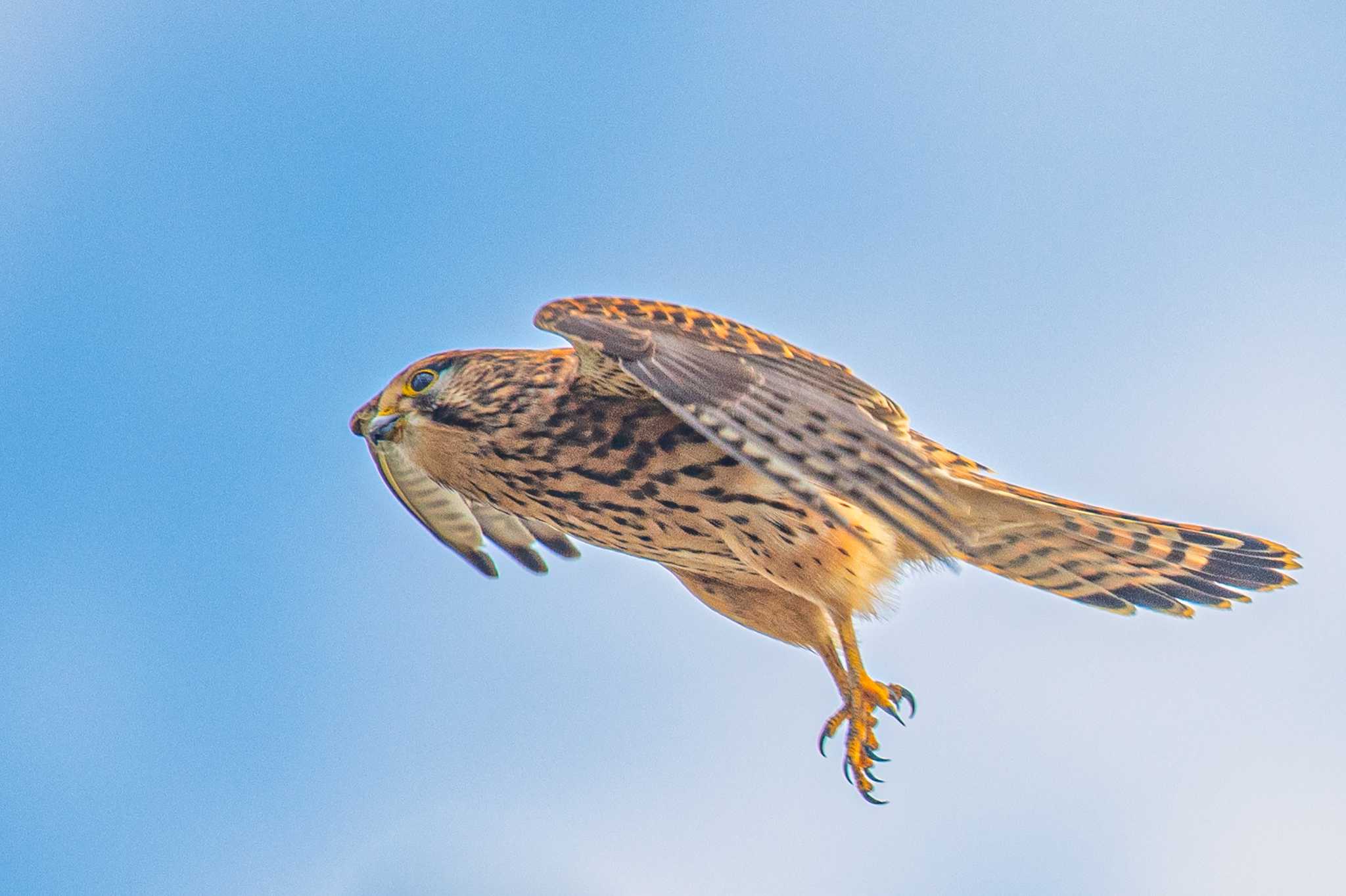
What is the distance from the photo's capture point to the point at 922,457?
4535 mm

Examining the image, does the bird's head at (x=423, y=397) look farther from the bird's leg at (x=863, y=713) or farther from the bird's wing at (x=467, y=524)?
the bird's leg at (x=863, y=713)

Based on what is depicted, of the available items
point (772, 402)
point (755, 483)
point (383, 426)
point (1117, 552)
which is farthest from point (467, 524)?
point (1117, 552)

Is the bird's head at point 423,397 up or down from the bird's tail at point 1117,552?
down

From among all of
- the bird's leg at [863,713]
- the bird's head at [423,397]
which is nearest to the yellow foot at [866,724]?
the bird's leg at [863,713]

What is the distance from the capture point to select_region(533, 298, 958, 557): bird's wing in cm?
409

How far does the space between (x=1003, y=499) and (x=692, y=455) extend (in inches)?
36.8

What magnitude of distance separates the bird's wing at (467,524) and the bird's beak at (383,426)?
25 centimetres

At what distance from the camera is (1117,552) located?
492 centimetres

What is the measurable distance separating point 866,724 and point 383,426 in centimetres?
164

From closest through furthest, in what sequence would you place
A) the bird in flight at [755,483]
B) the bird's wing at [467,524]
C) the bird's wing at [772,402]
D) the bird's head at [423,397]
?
1. the bird's wing at [772,402]
2. the bird in flight at [755,483]
3. the bird's head at [423,397]
4. the bird's wing at [467,524]

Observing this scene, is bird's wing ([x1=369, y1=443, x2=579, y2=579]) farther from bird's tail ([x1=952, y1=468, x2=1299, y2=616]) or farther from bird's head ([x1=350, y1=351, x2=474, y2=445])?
bird's tail ([x1=952, y1=468, x2=1299, y2=616])

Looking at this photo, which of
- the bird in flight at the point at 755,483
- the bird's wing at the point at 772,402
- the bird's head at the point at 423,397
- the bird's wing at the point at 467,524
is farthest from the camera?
the bird's wing at the point at 467,524

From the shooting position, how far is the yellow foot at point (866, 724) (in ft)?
15.9

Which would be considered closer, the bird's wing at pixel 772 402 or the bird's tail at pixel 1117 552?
the bird's wing at pixel 772 402
